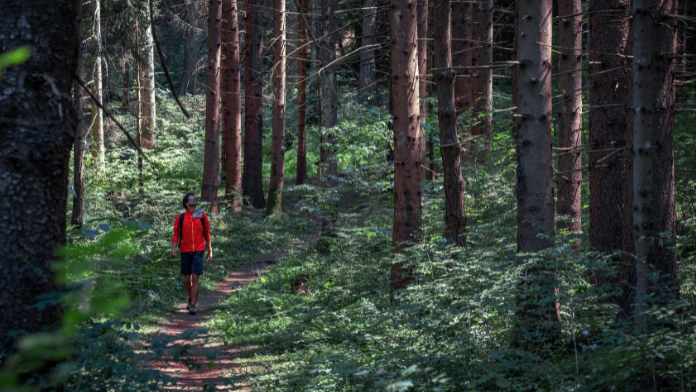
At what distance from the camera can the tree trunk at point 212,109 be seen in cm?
1548

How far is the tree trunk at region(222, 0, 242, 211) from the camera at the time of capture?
55.9 feet

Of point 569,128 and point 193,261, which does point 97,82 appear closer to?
point 193,261

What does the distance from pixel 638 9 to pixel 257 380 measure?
595 centimetres

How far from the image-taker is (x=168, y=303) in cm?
1041

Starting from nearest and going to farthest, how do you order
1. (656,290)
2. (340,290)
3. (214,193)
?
(656,290), (340,290), (214,193)

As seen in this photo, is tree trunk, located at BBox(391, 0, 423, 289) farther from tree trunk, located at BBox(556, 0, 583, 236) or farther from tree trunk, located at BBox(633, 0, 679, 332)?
tree trunk, located at BBox(633, 0, 679, 332)

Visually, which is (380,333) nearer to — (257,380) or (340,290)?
(257,380)

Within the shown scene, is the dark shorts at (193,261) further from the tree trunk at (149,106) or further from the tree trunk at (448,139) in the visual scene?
the tree trunk at (149,106)

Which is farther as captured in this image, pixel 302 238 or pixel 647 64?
pixel 302 238

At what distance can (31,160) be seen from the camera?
2.95m

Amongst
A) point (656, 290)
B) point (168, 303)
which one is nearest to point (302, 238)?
point (168, 303)

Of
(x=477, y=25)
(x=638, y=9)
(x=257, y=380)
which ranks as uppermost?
(x=477, y=25)

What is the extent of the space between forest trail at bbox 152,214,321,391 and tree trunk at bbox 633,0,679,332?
4.17 m

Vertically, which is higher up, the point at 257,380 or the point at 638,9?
the point at 638,9
